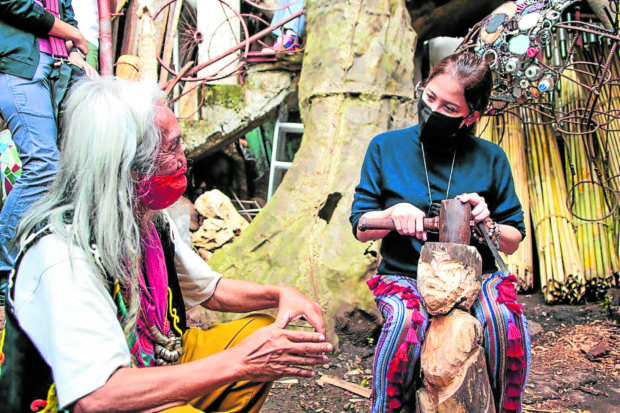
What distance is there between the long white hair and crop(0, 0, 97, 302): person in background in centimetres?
129

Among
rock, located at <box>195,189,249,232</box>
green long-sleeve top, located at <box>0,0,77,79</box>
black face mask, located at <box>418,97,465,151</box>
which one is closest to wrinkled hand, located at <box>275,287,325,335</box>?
black face mask, located at <box>418,97,465,151</box>

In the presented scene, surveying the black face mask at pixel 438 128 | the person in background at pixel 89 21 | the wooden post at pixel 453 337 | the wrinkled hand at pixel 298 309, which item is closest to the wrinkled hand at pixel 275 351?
the wrinkled hand at pixel 298 309

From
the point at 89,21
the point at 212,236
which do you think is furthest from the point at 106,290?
the point at 212,236

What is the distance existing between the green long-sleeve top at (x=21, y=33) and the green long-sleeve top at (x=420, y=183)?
1.87 meters

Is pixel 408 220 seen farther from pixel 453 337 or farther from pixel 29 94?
pixel 29 94

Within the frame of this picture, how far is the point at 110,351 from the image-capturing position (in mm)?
1367

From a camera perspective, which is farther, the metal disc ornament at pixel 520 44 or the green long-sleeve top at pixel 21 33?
the metal disc ornament at pixel 520 44

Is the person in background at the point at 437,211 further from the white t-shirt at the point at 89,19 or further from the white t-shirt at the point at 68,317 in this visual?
the white t-shirt at the point at 89,19

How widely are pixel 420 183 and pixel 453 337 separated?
2.44ft

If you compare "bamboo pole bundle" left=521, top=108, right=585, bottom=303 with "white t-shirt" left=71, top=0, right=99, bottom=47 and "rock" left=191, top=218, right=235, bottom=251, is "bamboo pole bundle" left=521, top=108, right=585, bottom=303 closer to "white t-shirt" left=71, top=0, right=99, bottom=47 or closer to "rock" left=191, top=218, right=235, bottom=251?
"rock" left=191, top=218, right=235, bottom=251

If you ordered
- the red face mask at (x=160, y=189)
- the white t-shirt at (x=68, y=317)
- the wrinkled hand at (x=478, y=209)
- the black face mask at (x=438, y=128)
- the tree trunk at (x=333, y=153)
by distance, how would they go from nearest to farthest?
the white t-shirt at (x=68, y=317), the red face mask at (x=160, y=189), the wrinkled hand at (x=478, y=209), the black face mask at (x=438, y=128), the tree trunk at (x=333, y=153)

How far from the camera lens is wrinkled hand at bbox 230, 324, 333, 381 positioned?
1.51 metres

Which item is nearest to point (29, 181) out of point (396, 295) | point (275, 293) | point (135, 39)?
point (275, 293)

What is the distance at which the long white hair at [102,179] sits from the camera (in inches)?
58.5
